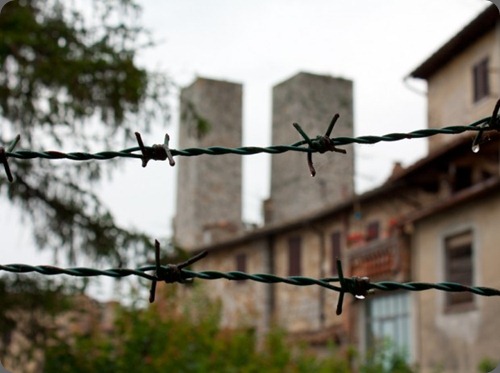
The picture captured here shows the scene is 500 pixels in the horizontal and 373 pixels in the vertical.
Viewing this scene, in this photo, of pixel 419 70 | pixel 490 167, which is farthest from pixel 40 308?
pixel 419 70

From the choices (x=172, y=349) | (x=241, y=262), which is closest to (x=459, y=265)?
(x=172, y=349)

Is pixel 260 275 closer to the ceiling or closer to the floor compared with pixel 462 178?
closer to the floor

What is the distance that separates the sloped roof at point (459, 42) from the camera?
21703 millimetres

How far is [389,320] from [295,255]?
565 cm

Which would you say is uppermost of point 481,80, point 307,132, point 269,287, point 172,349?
point 307,132

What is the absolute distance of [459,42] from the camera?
23188 millimetres

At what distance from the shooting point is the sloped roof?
21703 mm

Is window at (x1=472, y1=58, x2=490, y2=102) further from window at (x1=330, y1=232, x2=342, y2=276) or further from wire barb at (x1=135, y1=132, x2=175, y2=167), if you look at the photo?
wire barb at (x1=135, y1=132, x2=175, y2=167)

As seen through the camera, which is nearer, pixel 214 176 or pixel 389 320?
pixel 389 320

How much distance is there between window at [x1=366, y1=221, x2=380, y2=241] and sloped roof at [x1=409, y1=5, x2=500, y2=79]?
131 inches

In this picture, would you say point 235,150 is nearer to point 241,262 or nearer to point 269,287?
point 269,287

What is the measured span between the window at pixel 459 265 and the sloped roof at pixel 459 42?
4.16 m

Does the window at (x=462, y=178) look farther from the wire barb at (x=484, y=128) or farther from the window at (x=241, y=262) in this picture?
the wire barb at (x=484, y=128)

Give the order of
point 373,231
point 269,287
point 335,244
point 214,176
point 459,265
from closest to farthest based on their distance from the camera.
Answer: point 459,265 → point 373,231 → point 335,244 → point 269,287 → point 214,176
